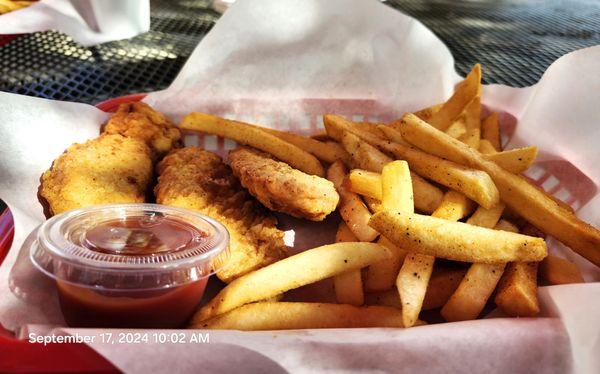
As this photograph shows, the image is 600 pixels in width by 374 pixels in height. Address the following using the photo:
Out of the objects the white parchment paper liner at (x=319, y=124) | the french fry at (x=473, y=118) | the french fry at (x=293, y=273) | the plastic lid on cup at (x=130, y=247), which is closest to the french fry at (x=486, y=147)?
the french fry at (x=473, y=118)

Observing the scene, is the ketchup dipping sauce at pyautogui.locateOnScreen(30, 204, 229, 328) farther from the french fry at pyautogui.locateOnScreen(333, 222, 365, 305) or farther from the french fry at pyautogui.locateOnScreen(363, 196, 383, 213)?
the french fry at pyautogui.locateOnScreen(363, 196, 383, 213)

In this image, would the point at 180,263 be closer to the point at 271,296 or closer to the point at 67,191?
the point at 271,296

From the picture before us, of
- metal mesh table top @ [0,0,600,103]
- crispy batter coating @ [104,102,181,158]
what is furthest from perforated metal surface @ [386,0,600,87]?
crispy batter coating @ [104,102,181,158]

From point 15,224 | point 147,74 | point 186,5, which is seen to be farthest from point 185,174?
Answer: point 186,5

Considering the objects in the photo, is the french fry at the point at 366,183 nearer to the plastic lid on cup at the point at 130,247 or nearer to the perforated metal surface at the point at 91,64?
the plastic lid on cup at the point at 130,247

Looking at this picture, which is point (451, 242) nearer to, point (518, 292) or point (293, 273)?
point (518, 292)

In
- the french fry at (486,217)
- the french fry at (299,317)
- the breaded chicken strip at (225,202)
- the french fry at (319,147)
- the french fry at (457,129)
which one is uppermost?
the french fry at (457,129)
